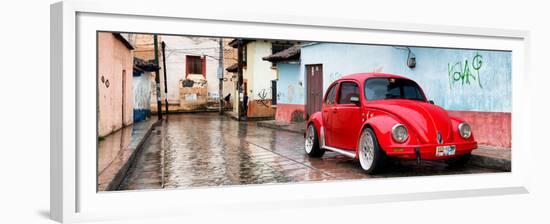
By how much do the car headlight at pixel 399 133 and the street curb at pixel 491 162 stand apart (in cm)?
202

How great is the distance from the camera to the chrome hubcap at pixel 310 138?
33.7 ft

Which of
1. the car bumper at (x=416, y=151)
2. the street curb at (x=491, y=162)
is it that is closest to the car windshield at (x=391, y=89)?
the car bumper at (x=416, y=151)

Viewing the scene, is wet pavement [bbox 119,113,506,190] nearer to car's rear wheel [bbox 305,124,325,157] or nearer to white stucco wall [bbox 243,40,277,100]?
car's rear wheel [bbox 305,124,325,157]

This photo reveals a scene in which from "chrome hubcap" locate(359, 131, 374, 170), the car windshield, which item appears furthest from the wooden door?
"chrome hubcap" locate(359, 131, 374, 170)

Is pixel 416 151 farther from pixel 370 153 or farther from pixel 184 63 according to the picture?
pixel 184 63

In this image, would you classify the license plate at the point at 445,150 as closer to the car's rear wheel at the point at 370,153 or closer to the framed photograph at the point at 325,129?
the framed photograph at the point at 325,129

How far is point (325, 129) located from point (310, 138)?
0.64 m

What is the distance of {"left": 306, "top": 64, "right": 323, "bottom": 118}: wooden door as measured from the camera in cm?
1288

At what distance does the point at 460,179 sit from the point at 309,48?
5346 mm

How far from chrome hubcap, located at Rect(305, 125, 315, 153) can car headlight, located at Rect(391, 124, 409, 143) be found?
258 centimetres

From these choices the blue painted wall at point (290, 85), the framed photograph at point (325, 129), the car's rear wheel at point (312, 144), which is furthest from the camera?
the blue painted wall at point (290, 85)

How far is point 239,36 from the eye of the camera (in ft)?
24.7

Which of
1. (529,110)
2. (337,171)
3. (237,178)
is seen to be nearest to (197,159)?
(237,178)

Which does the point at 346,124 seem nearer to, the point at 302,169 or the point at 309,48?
the point at 302,169
